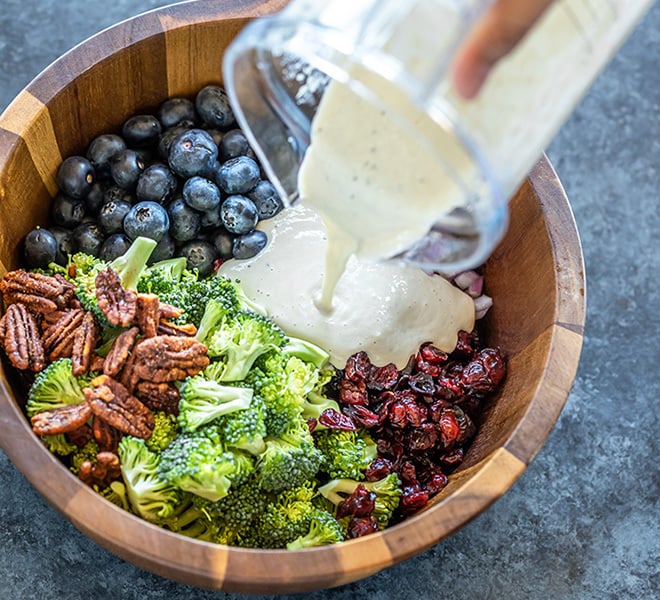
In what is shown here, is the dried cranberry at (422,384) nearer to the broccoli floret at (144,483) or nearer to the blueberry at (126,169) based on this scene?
the broccoli floret at (144,483)

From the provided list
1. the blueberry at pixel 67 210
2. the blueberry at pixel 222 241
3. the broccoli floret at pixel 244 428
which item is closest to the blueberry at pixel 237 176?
the blueberry at pixel 222 241

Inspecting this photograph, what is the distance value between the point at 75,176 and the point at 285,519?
2.95ft

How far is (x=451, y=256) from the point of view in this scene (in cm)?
158

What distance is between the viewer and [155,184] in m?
1.98

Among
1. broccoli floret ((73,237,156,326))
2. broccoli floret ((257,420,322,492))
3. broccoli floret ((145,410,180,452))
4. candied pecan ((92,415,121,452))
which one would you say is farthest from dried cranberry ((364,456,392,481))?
broccoli floret ((73,237,156,326))

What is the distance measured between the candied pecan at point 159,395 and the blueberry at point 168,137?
0.63 meters

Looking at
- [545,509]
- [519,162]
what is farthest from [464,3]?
[545,509]

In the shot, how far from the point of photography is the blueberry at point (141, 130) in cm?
210

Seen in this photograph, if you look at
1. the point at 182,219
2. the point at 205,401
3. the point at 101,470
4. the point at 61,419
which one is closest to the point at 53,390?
the point at 61,419

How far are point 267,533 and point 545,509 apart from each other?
2.52 feet

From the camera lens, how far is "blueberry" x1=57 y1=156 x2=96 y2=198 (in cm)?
199

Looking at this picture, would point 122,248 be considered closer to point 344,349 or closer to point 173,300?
point 173,300

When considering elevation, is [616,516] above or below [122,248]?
below

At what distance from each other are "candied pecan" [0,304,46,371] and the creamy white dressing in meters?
0.48
